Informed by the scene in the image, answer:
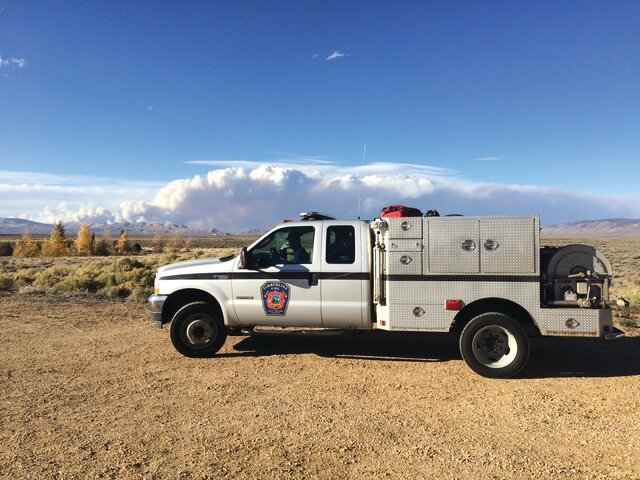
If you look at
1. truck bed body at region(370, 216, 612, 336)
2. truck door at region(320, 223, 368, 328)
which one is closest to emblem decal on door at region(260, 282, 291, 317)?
truck door at region(320, 223, 368, 328)

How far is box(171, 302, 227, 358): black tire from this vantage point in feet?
26.0

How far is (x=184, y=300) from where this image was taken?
8.24 metres

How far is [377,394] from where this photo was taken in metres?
6.18

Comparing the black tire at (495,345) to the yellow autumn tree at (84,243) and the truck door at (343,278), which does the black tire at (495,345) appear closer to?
the truck door at (343,278)

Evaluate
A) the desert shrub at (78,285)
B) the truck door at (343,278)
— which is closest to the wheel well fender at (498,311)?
the truck door at (343,278)

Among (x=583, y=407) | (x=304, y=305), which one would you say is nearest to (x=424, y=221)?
(x=304, y=305)

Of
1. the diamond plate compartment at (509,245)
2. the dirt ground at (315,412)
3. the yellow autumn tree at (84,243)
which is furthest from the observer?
the yellow autumn tree at (84,243)

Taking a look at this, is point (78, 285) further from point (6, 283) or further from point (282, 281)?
point (282, 281)

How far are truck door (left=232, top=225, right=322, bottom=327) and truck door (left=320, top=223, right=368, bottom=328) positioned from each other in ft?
0.43

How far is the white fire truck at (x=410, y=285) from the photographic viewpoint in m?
6.65

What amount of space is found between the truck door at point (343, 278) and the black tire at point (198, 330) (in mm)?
1790

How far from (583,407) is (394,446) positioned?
8.55 ft

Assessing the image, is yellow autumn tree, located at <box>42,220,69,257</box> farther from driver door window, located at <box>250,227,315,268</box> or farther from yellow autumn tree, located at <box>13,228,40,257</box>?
driver door window, located at <box>250,227,315,268</box>

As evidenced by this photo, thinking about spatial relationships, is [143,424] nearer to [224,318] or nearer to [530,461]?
[224,318]
